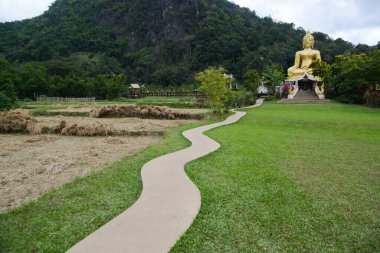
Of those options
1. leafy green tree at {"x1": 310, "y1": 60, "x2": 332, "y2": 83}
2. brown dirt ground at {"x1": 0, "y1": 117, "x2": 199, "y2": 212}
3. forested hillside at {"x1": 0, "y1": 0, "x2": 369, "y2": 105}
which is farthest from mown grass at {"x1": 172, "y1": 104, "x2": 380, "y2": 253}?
forested hillside at {"x1": 0, "y1": 0, "x2": 369, "y2": 105}

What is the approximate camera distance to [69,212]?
533cm

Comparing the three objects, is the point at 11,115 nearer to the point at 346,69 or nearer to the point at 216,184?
the point at 216,184

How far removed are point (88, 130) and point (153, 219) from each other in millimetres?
10990

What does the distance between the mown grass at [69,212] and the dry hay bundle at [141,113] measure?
14496mm

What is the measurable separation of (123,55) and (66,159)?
94850mm

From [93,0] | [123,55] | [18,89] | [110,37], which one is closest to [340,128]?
[18,89]

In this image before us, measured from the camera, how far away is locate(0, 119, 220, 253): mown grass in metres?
4.36

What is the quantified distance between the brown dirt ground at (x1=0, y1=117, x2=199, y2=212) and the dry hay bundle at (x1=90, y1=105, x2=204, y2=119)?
785 centimetres

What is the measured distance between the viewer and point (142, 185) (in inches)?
259

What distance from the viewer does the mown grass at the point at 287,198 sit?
4.31m

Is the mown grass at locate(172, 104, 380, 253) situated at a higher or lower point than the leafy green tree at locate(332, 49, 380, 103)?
lower

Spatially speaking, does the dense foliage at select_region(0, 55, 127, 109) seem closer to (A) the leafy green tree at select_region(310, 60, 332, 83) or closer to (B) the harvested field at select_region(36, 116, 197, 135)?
(B) the harvested field at select_region(36, 116, 197, 135)

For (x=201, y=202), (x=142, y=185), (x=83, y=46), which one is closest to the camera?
A: (x=201, y=202)

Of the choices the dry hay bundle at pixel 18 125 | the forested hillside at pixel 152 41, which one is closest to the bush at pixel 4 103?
the dry hay bundle at pixel 18 125
